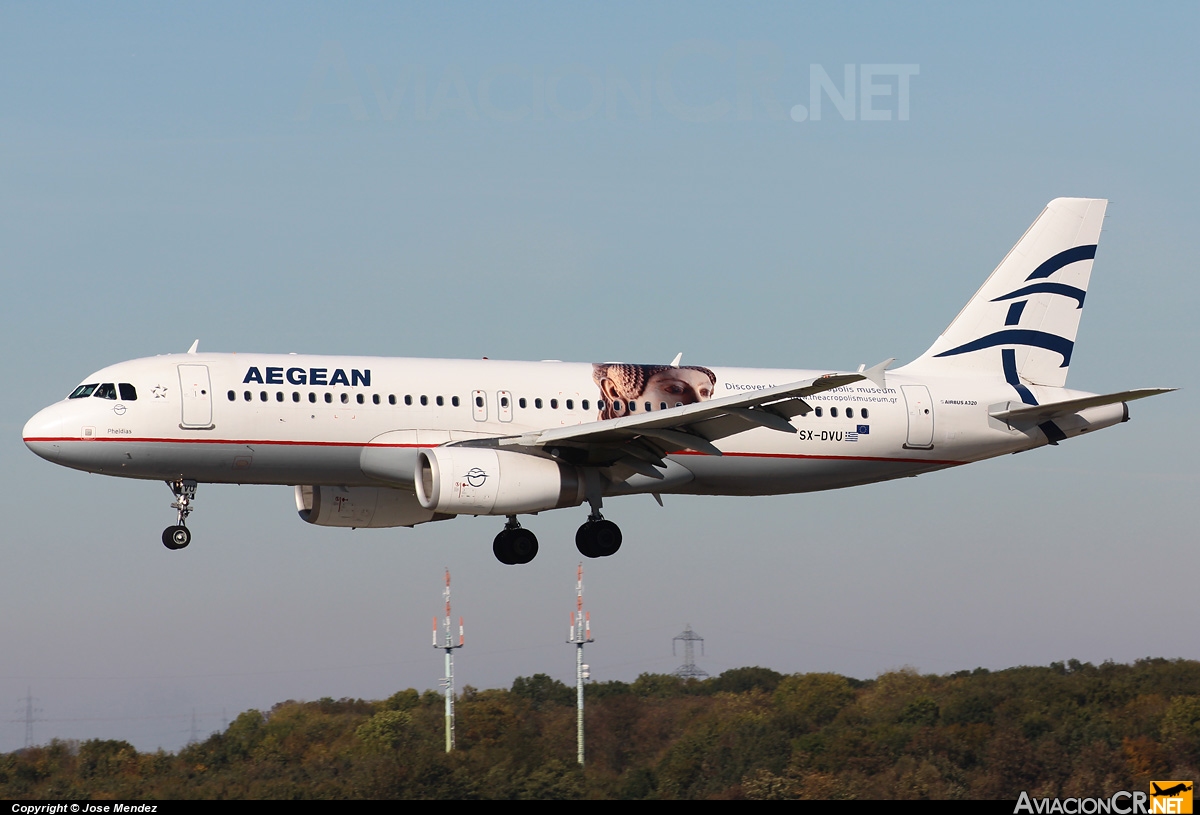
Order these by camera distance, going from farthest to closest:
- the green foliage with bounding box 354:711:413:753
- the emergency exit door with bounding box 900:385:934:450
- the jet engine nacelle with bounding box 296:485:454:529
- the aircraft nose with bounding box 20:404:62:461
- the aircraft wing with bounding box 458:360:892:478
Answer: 1. the green foliage with bounding box 354:711:413:753
2. the emergency exit door with bounding box 900:385:934:450
3. the jet engine nacelle with bounding box 296:485:454:529
4. the aircraft nose with bounding box 20:404:62:461
5. the aircraft wing with bounding box 458:360:892:478

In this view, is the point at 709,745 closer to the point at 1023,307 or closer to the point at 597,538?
the point at 1023,307

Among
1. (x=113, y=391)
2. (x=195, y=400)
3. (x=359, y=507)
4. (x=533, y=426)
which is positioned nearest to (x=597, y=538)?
(x=533, y=426)

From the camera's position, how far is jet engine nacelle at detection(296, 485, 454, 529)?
143ft

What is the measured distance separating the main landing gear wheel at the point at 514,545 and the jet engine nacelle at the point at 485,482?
146 inches

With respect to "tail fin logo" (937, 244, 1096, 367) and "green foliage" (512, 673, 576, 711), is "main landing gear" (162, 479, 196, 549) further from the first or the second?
"green foliage" (512, 673, 576, 711)

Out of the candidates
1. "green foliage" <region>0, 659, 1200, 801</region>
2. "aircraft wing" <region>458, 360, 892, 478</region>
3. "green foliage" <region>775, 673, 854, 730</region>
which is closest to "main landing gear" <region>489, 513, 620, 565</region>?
"aircraft wing" <region>458, 360, 892, 478</region>

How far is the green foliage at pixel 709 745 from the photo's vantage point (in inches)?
2601

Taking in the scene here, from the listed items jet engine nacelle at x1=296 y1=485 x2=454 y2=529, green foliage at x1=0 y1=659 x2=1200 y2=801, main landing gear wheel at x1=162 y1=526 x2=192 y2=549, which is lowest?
green foliage at x1=0 y1=659 x2=1200 y2=801

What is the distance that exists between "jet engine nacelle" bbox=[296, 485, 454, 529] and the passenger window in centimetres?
731

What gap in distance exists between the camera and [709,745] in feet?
264

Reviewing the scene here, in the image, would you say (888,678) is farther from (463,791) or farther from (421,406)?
(421,406)

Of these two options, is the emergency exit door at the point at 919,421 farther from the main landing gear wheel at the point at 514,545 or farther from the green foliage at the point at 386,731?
the green foliage at the point at 386,731

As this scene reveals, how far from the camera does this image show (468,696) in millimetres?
80625

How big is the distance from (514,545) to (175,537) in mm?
8863
